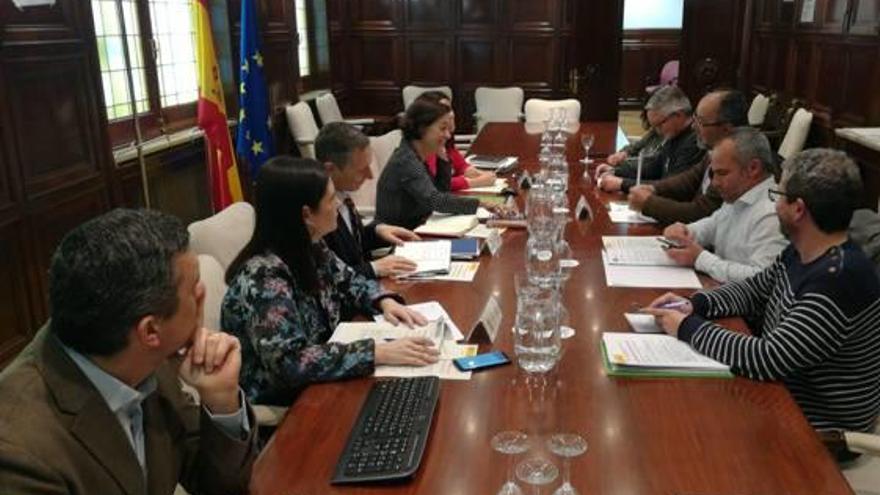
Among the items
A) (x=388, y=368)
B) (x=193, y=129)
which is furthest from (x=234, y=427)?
(x=193, y=129)

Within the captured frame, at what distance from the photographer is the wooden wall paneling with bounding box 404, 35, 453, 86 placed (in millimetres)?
7293

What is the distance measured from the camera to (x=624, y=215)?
311cm

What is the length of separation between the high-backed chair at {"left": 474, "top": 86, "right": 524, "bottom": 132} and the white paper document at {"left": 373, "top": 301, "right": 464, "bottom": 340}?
5088 mm

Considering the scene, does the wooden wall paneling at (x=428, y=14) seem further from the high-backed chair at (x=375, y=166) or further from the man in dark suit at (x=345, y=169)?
the man in dark suit at (x=345, y=169)

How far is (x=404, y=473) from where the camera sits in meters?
1.25

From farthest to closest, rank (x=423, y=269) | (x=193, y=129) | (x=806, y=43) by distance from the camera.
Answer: (x=806, y=43), (x=193, y=129), (x=423, y=269)

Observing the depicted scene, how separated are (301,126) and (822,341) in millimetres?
4514

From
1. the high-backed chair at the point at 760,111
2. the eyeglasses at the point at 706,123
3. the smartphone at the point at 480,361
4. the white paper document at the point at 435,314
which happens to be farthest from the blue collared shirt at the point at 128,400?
the high-backed chair at the point at 760,111

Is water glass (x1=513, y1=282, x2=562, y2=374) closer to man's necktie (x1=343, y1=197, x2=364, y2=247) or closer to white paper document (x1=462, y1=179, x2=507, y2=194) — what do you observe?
man's necktie (x1=343, y1=197, x2=364, y2=247)

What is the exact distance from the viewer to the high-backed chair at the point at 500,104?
700 centimetres

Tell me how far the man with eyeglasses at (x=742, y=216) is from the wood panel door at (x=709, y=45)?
564 cm

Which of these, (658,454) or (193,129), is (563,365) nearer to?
(658,454)

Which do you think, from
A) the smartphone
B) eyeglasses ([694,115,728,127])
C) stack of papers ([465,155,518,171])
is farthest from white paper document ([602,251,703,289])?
stack of papers ([465,155,518,171])

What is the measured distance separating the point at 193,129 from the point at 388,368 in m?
3.08
